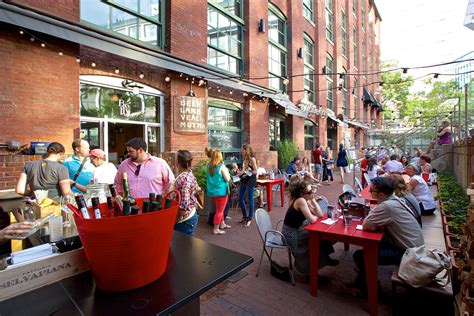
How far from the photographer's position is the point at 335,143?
1911 centimetres

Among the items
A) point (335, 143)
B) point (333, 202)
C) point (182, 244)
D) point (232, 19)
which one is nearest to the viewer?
point (182, 244)

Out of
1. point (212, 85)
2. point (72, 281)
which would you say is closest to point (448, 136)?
point (212, 85)

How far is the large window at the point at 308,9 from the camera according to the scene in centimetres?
1449

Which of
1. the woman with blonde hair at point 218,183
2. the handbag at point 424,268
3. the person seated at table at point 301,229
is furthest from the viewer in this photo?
the woman with blonde hair at point 218,183

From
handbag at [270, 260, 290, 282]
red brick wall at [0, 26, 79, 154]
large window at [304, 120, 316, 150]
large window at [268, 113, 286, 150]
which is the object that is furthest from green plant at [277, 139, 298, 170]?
red brick wall at [0, 26, 79, 154]

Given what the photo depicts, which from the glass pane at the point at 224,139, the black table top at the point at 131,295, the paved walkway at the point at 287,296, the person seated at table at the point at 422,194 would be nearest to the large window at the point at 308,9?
the glass pane at the point at 224,139

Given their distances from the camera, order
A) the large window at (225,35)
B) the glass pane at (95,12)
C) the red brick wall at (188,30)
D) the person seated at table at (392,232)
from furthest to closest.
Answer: the large window at (225,35) → the red brick wall at (188,30) → the glass pane at (95,12) → the person seated at table at (392,232)

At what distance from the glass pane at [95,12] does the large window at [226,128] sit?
144 inches

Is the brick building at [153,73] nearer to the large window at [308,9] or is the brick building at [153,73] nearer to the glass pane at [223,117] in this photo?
the glass pane at [223,117]

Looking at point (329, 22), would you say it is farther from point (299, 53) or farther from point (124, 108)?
point (124, 108)

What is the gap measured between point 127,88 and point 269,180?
14.5 feet

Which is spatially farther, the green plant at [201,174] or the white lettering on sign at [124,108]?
the green plant at [201,174]

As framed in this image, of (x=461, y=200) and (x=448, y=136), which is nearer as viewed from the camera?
(x=461, y=200)

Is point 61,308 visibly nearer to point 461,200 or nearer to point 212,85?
point 461,200
